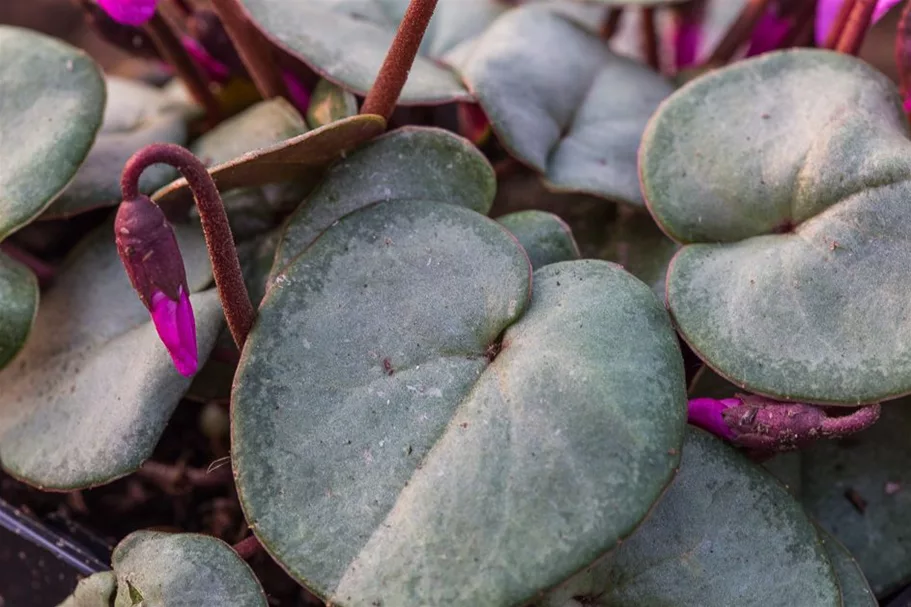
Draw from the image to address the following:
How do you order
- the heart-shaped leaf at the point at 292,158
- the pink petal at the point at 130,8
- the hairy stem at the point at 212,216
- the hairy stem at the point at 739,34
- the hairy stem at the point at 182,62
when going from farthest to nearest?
1. the hairy stem at the point at 739,34
2. the hairy stem at the point at 182,62
3. the pink petal at the point at 130,8
4. the heart-shaped leaf at the point at 292,158
5. the hairy stem at the point at 212,216

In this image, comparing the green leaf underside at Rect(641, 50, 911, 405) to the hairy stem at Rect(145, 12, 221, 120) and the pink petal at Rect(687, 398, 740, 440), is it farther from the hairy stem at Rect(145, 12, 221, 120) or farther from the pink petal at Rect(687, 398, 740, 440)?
the hairy stem at Rect(145, 12, 221, 120)

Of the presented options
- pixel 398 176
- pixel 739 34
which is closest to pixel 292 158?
pixel 398 176

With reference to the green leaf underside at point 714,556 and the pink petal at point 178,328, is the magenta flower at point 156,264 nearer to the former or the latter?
the pink petal at point 178,328

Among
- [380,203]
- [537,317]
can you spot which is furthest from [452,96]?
[537,317]

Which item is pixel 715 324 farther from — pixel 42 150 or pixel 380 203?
pixel 42 150

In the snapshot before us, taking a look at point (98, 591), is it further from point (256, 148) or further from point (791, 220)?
point (791, 220)

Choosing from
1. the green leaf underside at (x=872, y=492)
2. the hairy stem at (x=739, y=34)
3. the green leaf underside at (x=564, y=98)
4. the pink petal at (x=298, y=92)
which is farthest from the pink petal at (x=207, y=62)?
the green leaf underside at (x=872, y=492)
